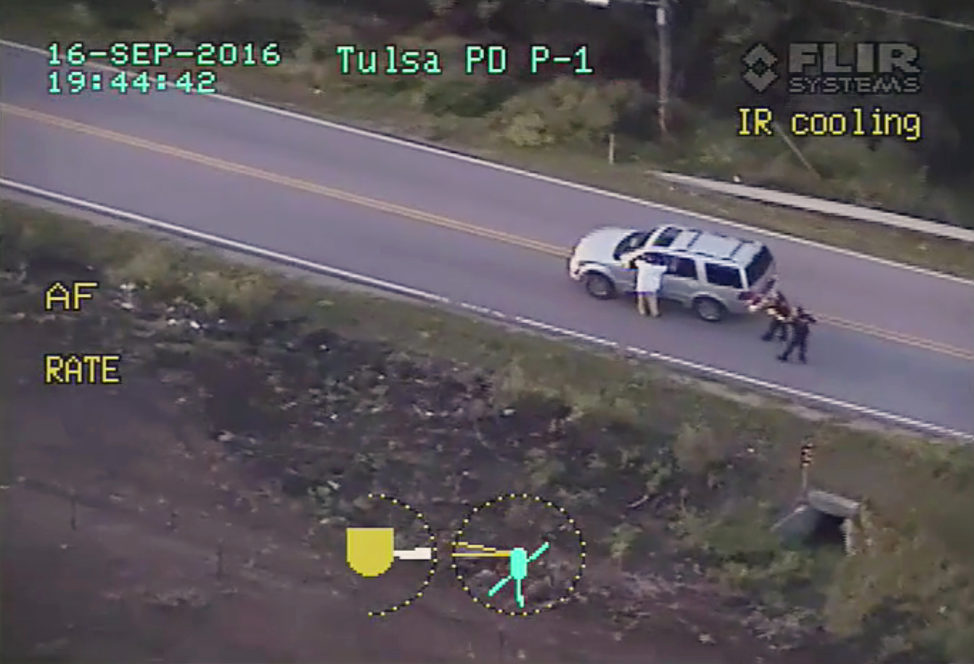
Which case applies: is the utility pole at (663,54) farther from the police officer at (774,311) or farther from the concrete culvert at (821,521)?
the concrete culvert at (821,521)

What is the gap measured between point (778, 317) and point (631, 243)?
67 cm

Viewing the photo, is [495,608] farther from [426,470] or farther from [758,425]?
[758,425]

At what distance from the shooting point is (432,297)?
22.0ft

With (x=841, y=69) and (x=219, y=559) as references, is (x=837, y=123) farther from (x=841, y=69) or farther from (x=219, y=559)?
(x=219, y=559)

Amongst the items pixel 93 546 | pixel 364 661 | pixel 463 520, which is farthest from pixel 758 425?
pixel 93 546

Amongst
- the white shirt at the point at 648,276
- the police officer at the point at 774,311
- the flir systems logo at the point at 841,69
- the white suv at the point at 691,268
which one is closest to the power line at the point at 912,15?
the flir systems logo at the point at 841,69

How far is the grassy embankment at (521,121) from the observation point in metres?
6.88

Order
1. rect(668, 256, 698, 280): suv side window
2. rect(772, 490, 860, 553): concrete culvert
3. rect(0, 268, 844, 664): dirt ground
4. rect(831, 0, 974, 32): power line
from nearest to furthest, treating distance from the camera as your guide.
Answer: rect(0, 268, 844, 664): dirt ground
rect(772, 490, 860, 553): concrete culvert
rect(668, 256, 698, 280): suv side window
rect(831, 0, 974, 32): power line

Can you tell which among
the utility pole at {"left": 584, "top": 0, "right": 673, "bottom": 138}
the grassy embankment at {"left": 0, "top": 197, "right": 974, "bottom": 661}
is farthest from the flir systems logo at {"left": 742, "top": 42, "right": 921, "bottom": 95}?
the grassy embankment at {"left": 0, "top": 197, "right": 974, "bottom": 661}

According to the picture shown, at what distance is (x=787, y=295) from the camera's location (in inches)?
266

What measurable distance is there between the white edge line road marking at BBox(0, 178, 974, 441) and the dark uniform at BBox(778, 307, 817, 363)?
174 mm

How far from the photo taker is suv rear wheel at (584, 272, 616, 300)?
21.9ft
